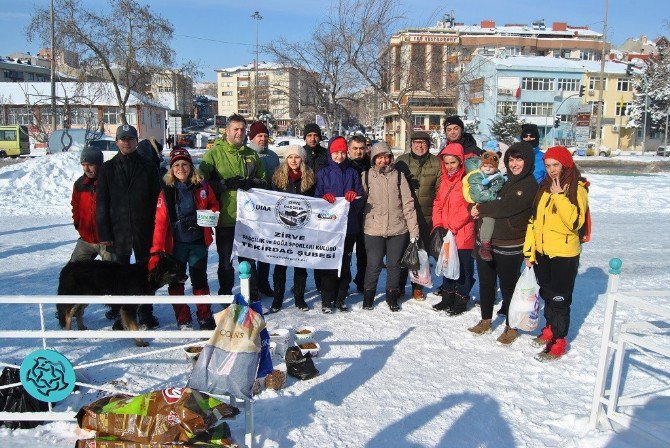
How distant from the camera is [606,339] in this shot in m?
3.68

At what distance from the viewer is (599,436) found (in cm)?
369

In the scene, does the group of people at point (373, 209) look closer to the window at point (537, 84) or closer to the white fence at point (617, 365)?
the white fence at point (617, 365)

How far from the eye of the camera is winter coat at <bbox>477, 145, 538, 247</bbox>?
5.17 metres

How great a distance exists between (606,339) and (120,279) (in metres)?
4.25

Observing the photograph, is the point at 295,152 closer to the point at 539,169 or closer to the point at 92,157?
the point at 92,157

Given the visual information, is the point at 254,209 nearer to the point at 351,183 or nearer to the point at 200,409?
the point at 351,183

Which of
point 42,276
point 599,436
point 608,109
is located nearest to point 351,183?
point 599,436

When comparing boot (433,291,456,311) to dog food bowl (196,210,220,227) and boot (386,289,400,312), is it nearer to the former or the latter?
boot (386,289,400,312)

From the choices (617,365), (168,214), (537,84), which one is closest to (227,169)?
(168,214)

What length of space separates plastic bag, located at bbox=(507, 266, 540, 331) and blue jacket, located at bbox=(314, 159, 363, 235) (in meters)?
2.14

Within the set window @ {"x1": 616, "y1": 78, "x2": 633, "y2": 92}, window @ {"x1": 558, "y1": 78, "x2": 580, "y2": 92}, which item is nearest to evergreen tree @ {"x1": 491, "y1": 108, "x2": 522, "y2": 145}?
window @ {"x1": 558, "y1": 78, "x2": 580, "y2": 92}

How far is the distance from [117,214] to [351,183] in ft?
8.64

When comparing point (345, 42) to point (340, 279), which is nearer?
point (340, 279)

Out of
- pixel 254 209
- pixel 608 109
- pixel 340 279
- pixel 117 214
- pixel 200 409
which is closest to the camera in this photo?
pixel 200 409
